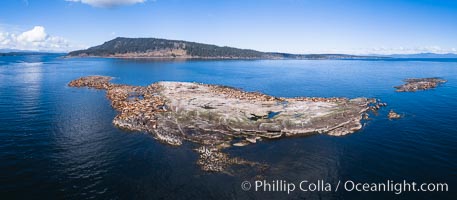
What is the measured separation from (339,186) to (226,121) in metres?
19.8

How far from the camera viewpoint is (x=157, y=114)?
163 feet

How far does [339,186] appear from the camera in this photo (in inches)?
1088

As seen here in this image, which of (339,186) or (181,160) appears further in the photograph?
(181,160)

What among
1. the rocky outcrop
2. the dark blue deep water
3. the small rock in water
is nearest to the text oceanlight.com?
the dark blue deep water

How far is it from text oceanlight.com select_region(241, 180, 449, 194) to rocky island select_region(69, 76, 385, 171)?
388 cm

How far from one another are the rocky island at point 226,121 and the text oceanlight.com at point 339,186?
3.88 meters

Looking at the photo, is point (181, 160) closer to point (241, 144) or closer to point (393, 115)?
point (241, 144)

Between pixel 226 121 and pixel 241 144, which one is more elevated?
pixel 226 121

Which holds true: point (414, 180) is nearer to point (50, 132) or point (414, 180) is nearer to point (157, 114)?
point (157, 114)

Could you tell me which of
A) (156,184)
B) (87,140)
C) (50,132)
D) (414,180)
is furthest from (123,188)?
(414,180)

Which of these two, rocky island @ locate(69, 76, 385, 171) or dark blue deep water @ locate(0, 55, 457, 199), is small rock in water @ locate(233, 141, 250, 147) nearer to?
rocky island @ locate(69, 76, 385, 171)

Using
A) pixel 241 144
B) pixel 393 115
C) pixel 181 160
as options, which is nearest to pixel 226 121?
pixel 241 144

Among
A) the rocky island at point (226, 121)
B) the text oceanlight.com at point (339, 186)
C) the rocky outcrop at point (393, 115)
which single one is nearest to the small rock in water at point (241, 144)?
the rocky island at point (226, 121)

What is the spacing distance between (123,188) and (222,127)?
1837cm
